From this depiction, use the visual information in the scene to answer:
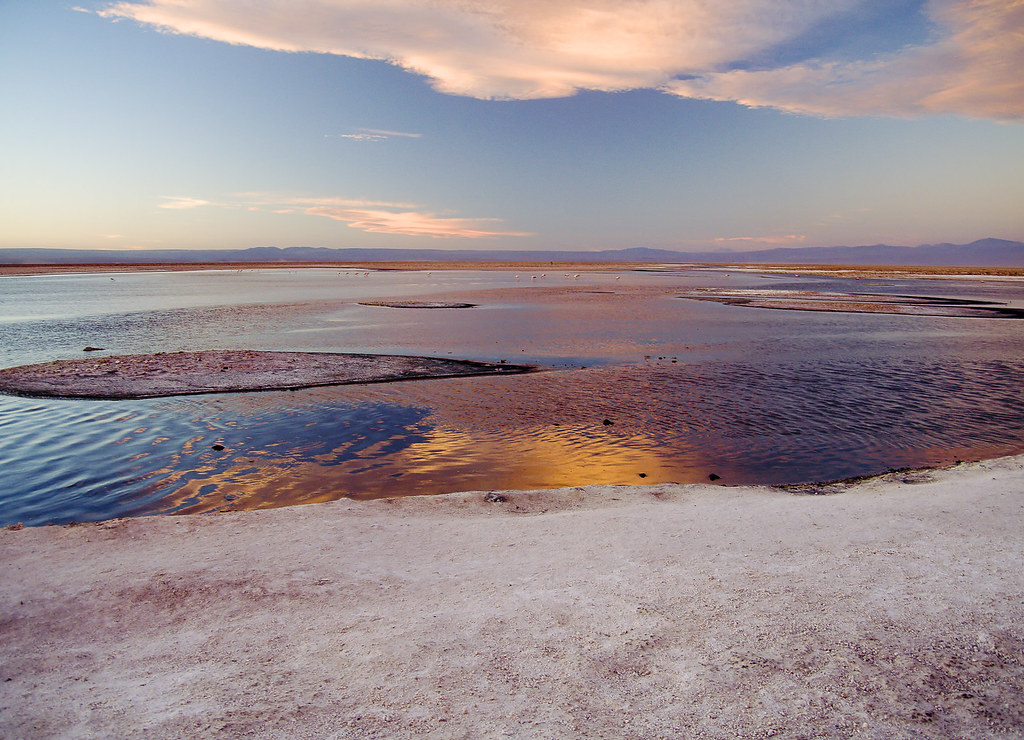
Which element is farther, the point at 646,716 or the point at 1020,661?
the point at 1020,661

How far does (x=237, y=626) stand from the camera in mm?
4062

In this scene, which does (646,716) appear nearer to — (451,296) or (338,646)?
(338,646)

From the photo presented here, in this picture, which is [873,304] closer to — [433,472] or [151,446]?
[433,472]

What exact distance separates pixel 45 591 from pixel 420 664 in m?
3.17

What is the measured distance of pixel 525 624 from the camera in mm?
3990

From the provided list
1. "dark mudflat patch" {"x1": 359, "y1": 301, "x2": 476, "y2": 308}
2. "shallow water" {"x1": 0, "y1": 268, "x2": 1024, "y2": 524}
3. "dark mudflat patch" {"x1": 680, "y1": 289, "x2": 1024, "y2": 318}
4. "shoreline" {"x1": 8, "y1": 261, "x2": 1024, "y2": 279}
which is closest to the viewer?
"shallow water" {"x1": 0, "y1": 268, "x2": 1024, "y2": 524}

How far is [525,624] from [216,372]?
13.4 metres

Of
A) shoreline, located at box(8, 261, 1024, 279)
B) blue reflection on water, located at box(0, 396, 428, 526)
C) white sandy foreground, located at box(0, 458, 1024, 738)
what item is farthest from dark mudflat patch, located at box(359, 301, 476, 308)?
shoreline, located at box(8, 261, 1024, 279)

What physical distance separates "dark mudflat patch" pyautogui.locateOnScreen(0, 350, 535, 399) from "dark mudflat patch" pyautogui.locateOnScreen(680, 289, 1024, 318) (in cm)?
2494

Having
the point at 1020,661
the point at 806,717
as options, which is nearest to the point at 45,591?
the point at 806,717

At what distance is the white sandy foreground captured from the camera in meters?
3.17

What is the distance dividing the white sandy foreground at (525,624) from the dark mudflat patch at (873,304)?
30.1m

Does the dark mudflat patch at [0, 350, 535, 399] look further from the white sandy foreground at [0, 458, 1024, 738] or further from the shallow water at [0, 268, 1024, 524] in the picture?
the white sandy foreground at [0, 458, 1024, 738]

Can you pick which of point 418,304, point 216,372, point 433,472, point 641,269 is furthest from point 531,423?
point 641,269
